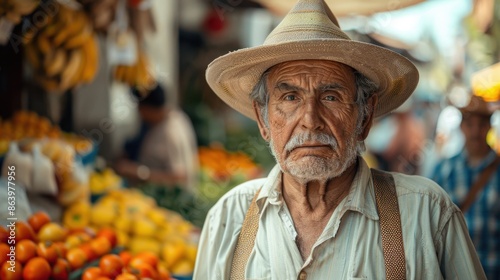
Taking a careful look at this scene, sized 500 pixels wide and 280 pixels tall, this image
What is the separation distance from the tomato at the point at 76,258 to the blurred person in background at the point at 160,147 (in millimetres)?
1150

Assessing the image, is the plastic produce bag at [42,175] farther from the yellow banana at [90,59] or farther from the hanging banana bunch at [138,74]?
the hanging banana bunch at [138,74]

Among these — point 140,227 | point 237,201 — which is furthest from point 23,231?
point 237,201

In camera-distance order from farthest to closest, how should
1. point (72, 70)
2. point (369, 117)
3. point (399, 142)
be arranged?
point (399, 142) < point (72, 70) < point (369, 117)

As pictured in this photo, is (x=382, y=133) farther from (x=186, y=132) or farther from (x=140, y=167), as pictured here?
(x=140, y=167)

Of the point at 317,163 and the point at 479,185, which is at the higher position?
the point at 317,163

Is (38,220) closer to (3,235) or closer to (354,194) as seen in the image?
(3,235)

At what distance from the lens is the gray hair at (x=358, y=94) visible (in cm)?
246

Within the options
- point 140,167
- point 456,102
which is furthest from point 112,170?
point 456,102

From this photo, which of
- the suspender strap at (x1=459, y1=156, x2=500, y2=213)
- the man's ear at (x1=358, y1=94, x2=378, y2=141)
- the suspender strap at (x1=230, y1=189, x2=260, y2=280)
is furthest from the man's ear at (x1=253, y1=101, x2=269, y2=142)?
the suspender strap at (x1=459, y1=156, x2=500, y2=213)

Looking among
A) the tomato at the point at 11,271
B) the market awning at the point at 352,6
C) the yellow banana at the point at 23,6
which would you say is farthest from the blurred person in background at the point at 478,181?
the yellow banana at the point at 23,6

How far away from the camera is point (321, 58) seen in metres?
2.38

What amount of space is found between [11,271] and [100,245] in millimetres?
554

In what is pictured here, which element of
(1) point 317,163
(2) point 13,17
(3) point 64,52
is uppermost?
(2) point 13,17

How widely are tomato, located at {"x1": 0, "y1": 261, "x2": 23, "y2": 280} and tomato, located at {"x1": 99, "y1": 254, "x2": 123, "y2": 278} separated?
0.38m
